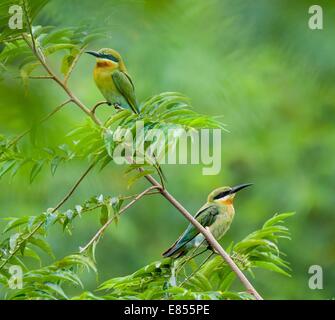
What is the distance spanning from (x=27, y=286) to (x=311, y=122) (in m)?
3.91

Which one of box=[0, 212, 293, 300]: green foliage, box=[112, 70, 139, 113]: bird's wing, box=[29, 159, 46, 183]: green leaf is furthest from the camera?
box=[112, 70, 139, 113]: bird's wing

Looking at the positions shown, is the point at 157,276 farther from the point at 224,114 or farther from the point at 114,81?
the point at 114,81

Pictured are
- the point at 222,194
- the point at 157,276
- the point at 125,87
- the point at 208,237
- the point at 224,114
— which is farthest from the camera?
the point at 222,194

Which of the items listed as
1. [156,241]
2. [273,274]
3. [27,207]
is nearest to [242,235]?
[273,274]

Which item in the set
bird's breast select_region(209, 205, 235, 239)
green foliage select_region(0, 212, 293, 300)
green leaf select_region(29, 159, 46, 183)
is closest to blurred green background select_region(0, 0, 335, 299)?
green leaf select_region(29, 159, 46, 183)

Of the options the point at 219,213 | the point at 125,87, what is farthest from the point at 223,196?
the point at 125,87

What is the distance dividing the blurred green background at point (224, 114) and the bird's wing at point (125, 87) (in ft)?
0.15

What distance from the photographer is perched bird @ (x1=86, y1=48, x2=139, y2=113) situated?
1744 millimetres

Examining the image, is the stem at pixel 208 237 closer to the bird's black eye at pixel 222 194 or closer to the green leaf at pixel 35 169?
the green leaf at pixel 35 169

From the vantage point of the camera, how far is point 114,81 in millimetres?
1783

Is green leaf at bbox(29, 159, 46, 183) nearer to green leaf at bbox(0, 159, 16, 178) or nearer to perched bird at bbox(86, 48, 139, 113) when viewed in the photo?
green leaf at bbox(0, 159, 16, 178)

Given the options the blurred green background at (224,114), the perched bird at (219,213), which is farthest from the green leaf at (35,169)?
the perched bird at (219,213)

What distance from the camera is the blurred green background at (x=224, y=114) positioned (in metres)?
0.41

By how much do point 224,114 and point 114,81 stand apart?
2.86ft
